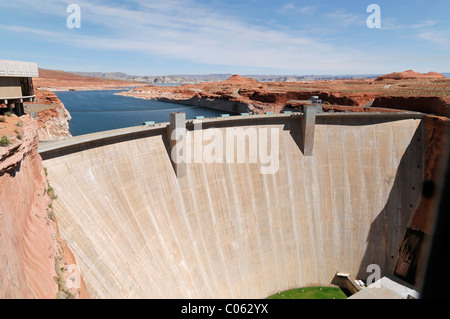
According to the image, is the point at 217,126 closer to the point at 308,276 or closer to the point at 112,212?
the point at 112,212

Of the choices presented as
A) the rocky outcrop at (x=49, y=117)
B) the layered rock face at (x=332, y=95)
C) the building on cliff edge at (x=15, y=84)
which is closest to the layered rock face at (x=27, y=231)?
the building on cliff edge at (x=15, y=84)

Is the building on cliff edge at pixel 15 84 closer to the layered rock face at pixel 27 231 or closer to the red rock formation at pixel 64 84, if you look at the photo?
the layered rock face at pixel 27 231

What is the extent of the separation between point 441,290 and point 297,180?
2420cm

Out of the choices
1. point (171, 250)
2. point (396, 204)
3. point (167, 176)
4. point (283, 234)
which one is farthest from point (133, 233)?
point (396, 204)

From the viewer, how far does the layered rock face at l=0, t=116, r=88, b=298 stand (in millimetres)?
7660

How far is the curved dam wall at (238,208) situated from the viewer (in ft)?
49.1

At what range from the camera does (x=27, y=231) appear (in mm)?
9453

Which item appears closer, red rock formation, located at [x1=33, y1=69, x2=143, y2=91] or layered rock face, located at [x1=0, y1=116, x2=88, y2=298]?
layered rock face, located at [x1=0, y1=116, x2=88, y2=298]

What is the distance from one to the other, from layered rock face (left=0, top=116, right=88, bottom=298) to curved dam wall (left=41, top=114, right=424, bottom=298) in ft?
7.24

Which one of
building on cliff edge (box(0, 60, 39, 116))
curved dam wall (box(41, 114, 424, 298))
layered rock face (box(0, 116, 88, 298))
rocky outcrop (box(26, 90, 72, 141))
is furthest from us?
rocky outcrop (box(26, 90, 72, 141))

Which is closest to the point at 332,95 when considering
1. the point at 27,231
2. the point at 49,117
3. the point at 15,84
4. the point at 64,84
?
the point at 49,117

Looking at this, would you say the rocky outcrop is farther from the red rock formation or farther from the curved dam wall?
the red rock formation

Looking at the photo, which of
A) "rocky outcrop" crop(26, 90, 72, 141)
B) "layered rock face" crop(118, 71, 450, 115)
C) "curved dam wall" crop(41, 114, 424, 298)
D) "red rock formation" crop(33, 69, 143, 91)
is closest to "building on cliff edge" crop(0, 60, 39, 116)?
"curved dam wall" crop(41, 114, 424, 298)

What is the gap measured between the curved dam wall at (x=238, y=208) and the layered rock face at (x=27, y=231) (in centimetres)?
221
